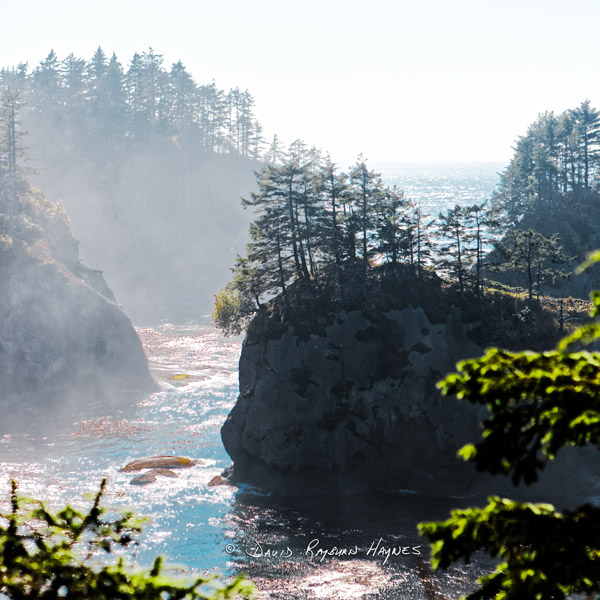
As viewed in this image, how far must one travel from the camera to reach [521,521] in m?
5.32

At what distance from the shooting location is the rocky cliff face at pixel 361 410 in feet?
139

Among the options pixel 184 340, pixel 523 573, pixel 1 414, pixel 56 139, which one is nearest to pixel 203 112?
pixel 56 139

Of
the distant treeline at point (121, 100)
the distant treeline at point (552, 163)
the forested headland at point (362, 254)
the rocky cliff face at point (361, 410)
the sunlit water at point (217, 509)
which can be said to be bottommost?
the sunlit water at point (217, 509)

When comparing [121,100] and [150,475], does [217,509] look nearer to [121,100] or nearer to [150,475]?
[150,475]

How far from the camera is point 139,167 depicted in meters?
136

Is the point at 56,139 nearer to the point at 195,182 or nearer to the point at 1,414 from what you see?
the point at 195,182

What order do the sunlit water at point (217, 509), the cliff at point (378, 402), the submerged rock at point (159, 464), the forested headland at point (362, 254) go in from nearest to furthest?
the sunlit water at point (217, 509), the cliff at point (378, 402), the submerged rock at point (159, 464), the forested headland at point (362, 254)

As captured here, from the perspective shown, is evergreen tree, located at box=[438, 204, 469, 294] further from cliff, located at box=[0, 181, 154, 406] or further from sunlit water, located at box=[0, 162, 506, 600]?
cliff, located at box=[0, 181, 154, 406]

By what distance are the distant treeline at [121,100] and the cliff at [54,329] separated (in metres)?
67.4

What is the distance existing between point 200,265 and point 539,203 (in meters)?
81.1

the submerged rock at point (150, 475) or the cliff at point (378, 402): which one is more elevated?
the cliff at point (378, 402)

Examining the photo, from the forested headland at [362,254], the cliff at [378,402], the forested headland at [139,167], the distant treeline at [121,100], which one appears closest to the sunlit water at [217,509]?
the cliff at [378,402]

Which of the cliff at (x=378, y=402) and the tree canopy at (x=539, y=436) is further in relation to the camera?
the cliff at (x=378, y=402)

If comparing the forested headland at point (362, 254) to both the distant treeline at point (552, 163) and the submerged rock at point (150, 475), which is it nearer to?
the submerged rock at point (150, 475)
